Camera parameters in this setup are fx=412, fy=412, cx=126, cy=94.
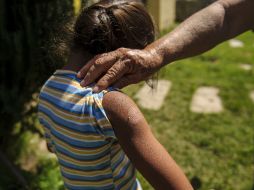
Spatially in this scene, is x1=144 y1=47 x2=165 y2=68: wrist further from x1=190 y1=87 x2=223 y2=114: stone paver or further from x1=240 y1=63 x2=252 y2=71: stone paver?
x1=240 y1=63 x2=252 y2=71: stone paver

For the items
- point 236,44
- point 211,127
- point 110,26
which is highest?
point 110,26

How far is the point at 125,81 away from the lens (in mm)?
1607

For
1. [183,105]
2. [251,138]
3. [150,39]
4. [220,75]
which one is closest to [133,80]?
[150,39]

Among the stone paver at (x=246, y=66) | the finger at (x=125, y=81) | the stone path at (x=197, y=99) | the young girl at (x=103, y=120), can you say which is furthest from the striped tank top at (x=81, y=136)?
the stone paver at (x=246, y=66)

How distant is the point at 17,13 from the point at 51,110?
1685mm

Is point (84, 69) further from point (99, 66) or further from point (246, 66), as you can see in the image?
point (246, 66)

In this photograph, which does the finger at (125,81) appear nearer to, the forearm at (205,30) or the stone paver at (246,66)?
the forearm at (205,30)

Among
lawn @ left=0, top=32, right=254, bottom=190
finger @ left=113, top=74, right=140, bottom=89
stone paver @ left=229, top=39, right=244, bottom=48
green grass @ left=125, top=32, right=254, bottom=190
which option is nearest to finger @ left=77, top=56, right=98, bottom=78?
finger @ left=113, top=74, right=140, bottom=89

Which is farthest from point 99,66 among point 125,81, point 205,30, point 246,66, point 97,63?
point 246,66

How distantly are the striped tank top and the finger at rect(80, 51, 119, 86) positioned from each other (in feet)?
0.13

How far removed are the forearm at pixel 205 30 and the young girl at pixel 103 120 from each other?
0.72 feet

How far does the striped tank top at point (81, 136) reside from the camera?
4.69 feet

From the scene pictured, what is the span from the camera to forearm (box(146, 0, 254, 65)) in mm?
1892

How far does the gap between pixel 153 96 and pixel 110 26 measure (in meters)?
3.67
